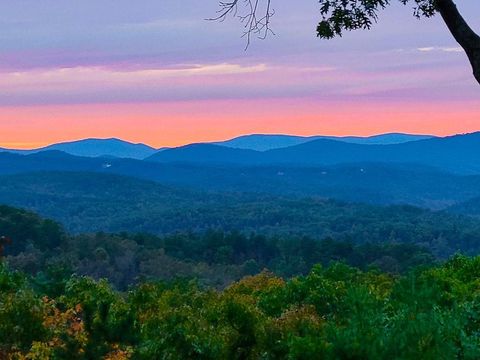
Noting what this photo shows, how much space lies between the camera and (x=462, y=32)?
8.67 m

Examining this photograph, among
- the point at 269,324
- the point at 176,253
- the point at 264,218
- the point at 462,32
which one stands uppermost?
the point at 462,32

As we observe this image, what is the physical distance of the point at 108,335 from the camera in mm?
12859

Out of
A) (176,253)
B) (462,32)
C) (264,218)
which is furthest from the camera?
(264,218)

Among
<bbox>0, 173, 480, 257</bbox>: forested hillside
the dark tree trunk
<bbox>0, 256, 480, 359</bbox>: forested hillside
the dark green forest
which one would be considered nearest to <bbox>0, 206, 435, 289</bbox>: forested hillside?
the dark green forest

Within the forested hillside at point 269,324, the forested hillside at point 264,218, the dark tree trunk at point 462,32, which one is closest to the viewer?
the forested hillside at point 269,324

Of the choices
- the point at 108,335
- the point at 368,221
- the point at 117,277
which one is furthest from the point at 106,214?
the point at 108,335

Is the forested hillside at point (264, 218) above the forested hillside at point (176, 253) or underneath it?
underneath

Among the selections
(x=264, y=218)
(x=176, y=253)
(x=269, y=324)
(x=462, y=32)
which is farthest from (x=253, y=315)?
A: (x=264, y=218)

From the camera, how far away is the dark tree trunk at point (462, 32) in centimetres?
848

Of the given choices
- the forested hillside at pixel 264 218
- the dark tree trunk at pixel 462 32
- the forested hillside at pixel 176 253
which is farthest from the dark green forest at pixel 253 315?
the forested hillside at pixel 264 218

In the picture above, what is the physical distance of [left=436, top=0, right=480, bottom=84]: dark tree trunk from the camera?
8478 mm

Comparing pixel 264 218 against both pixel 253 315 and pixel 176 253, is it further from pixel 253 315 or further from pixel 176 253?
pixel 253 315

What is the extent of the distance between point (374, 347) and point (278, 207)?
153m

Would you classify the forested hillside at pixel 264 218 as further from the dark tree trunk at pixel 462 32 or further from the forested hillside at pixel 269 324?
the dark tree trunk at pixel 462 32
